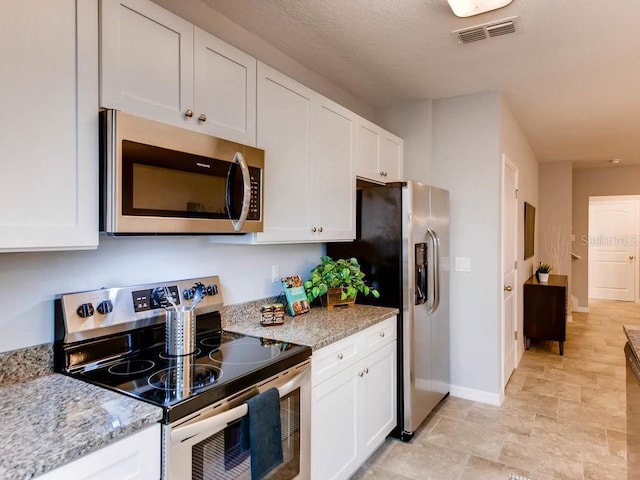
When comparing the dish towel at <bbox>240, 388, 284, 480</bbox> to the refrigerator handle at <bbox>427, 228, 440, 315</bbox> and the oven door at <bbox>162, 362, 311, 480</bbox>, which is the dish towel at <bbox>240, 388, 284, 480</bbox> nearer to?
the oven door at <bbox>162, 362, 311, 480</bbox>

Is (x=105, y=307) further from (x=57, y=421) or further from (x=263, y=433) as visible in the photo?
(x=263, y=433)

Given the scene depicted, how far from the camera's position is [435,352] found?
3035mm

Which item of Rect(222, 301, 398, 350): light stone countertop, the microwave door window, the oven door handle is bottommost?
the oven door handle

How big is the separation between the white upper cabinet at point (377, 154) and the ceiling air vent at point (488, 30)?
80cm

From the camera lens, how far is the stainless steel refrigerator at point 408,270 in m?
2.66

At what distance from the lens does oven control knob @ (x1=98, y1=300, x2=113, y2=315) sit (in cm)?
157

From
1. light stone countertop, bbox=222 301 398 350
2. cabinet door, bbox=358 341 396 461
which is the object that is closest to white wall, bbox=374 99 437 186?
light stone countertop, bbox=222 301 398 350

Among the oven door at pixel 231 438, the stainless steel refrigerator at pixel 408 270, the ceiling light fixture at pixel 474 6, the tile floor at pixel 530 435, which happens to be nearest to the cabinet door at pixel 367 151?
the stainless steel refrigerator at pixel 408 270

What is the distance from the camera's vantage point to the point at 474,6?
1978mm

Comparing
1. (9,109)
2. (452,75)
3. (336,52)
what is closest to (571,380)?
(452,75)

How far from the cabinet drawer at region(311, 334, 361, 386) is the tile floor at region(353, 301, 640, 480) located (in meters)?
0.74

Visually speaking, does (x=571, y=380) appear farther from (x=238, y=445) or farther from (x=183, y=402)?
(x=183, y=402)

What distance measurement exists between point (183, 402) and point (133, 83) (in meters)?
1.09

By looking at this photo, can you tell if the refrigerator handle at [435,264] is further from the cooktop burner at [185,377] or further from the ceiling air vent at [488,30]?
the cooktop burner at [185,377]
